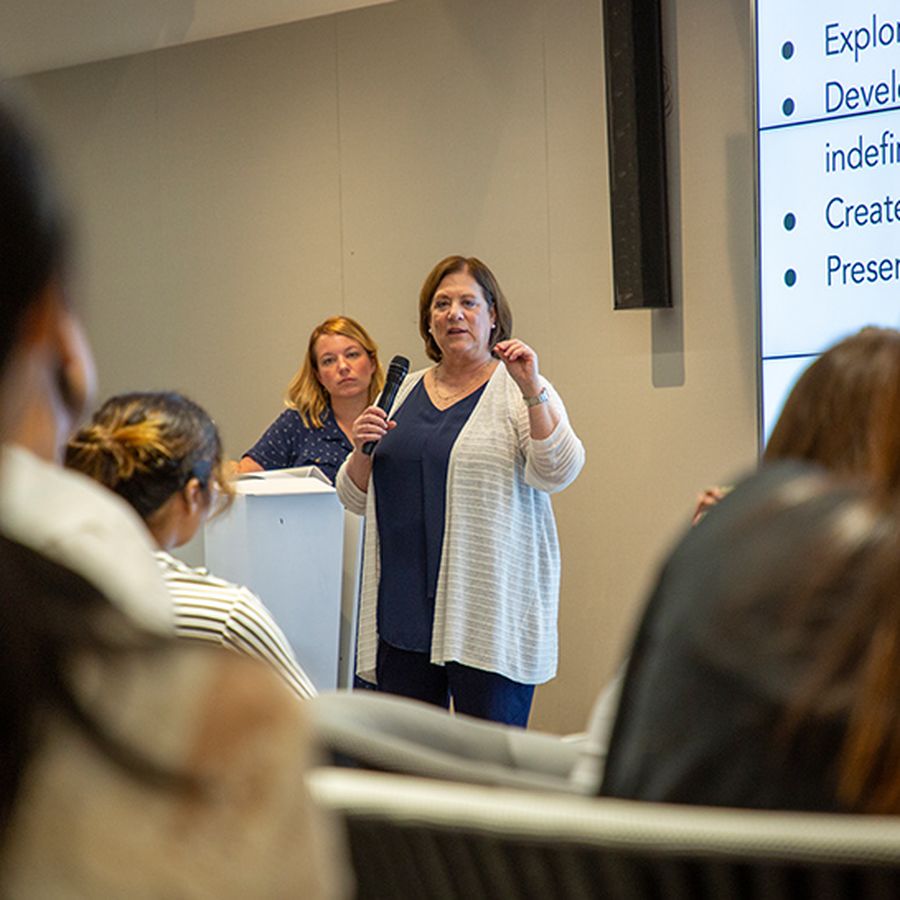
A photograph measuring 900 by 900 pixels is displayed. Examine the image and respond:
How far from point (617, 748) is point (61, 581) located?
50cm

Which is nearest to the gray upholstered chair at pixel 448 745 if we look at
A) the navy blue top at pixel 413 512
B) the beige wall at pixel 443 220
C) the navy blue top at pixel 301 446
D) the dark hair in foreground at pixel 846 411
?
the dark hair in foreground at pixel 846 411

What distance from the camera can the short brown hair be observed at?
3809 mm

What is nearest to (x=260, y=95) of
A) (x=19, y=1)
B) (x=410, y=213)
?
(x=410, y=213)

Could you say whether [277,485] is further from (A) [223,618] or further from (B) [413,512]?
(A) [223,618]

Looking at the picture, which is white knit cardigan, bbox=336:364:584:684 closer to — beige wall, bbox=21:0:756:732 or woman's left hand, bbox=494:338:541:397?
woman's left hand, bbox=494:338:541:397

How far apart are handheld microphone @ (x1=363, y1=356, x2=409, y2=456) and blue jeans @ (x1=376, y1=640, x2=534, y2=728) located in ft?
1.69

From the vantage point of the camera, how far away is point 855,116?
4008mm

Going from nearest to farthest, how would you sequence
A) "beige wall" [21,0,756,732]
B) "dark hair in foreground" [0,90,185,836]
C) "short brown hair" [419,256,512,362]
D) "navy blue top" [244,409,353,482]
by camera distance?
"dark hair in foreground" [0,90,185,836], "short brown hair" [419,256,512,362], "navy blue top" [244,409,353,482], "beige wall" [21,0,756,732]

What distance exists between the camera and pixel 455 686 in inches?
141

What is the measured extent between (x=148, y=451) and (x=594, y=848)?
1.53 meters

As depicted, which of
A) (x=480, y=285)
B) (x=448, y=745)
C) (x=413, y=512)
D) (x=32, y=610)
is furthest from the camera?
(x=480, y=285)

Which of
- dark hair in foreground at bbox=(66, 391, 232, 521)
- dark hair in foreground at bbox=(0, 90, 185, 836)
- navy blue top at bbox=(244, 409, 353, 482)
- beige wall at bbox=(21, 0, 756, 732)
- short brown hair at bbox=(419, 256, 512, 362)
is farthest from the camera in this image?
beige wall at bbox=(21, 0, 756, 732)

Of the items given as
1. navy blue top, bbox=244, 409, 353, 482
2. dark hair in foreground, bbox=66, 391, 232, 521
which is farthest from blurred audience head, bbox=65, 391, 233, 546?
navy blue top, bbox=244, 409, 353, 482

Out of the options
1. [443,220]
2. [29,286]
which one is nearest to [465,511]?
[443,220]
